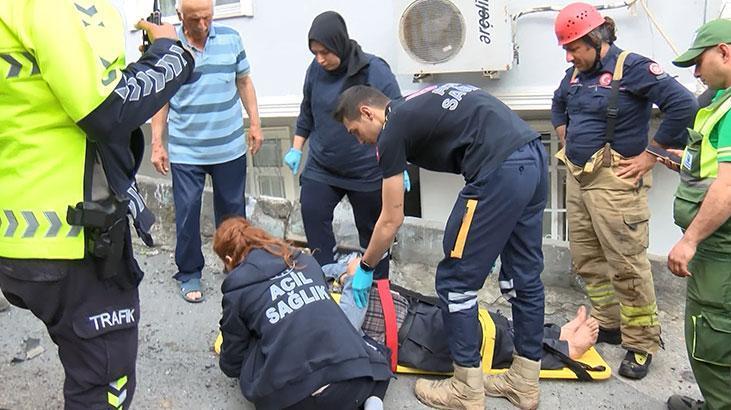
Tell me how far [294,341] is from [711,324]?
1.60 meters

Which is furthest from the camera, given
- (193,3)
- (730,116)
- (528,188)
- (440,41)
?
(440,41)

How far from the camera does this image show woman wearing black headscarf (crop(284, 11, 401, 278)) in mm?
3389

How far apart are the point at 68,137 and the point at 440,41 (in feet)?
9.07

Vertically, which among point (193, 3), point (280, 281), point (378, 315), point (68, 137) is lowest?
point (378, 315)

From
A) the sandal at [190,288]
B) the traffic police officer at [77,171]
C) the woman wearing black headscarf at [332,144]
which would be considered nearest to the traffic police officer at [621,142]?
the woman wearing black headscarf at [332,144]

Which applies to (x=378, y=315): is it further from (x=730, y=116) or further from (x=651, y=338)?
(x=730, y=116)

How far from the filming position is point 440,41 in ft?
12.9

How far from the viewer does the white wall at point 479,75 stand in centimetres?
360

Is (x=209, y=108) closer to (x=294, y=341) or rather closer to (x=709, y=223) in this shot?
(x=294, y=341)

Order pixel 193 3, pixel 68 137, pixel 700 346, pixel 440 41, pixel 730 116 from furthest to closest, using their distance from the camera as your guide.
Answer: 1. pixel 440 41
2. pixel 193 3
3. pixel 700 346
4. pixel 730 116
5. pixel 68 137

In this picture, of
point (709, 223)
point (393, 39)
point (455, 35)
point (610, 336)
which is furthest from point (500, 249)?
point (393, 39)

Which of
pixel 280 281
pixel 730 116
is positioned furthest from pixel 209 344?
pixel 730 116

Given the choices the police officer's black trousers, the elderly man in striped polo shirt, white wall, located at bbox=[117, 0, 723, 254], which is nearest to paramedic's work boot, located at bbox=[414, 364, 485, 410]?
the police officer's black trousers

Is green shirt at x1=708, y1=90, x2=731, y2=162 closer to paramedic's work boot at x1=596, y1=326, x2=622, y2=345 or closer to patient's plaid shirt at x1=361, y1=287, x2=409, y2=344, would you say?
paramedic's work boot at x1=596, y1=326, x2=622, y2=345
